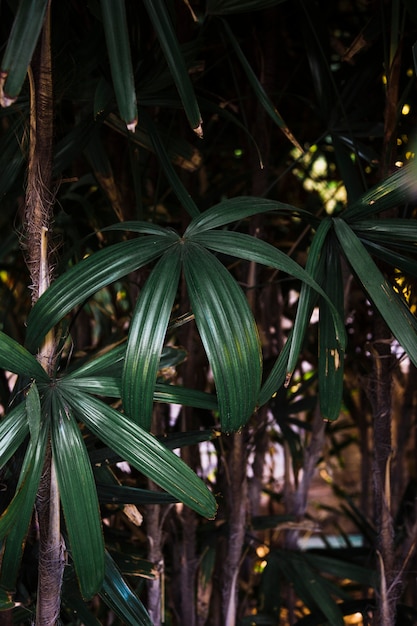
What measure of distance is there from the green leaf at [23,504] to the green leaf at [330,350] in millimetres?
316

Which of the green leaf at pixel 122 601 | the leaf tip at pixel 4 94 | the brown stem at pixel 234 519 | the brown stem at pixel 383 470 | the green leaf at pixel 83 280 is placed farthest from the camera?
the brown stem at pixel 234 519

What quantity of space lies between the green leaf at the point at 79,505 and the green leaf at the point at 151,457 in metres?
0.03

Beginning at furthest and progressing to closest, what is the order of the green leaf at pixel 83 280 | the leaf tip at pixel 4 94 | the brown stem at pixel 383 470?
the brown stem at pixel 383 470
the green leaf at pixel 83 280
the leaf tip at pixel 4 94

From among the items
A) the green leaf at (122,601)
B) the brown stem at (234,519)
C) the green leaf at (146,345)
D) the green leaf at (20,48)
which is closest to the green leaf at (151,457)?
the green leaf at (146,345)

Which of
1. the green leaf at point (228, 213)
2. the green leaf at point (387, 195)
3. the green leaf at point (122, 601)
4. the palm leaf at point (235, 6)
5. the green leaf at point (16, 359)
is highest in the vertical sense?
the palm leaf at point (235, 6)

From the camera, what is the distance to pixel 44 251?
793 mm

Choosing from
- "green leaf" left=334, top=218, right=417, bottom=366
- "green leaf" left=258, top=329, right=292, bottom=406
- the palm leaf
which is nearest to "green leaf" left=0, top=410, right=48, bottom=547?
"green leaf" left=258, top=329, right=292, bottom=406

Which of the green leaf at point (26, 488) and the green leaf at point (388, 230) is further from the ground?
the green leaf at point (388, 230)

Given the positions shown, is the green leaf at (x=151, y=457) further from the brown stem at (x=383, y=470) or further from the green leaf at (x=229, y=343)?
the brown stem at (x=383, y=470)

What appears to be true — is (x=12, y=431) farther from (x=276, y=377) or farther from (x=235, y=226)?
(x=235, y=226)

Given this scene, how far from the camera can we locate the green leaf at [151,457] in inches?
28.2

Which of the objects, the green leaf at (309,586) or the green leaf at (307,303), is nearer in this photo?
the green leaf at (307,303)

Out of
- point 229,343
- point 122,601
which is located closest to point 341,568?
point 122,601

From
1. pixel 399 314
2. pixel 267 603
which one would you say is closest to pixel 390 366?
pixel 399 314
